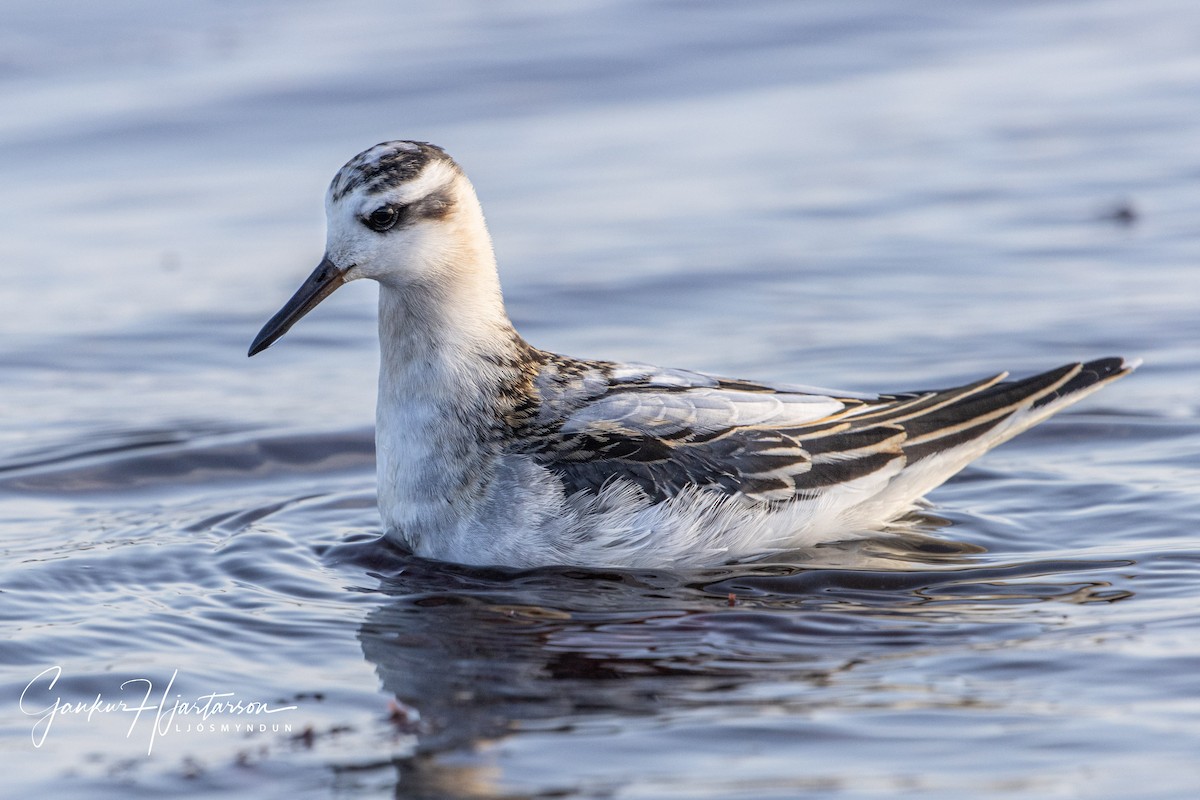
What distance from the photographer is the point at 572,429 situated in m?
7.60

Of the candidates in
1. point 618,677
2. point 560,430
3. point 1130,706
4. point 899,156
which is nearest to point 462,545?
point 560,430

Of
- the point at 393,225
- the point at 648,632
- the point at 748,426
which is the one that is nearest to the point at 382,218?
the point at 393,225

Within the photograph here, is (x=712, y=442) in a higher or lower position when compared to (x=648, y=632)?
higher

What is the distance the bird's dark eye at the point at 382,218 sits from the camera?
7.54m

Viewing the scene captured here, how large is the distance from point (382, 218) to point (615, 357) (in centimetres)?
331

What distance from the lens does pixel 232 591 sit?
287 inches

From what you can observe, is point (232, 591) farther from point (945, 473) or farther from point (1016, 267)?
point (1016, 267)

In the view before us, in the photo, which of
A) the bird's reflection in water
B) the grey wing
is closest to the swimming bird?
the grey wing

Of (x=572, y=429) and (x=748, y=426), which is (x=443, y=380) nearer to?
(x=572, y=429)

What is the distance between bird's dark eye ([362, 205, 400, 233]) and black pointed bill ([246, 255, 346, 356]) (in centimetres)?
25

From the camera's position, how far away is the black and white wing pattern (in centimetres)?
750

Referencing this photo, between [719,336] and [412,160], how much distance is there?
374 centimetres

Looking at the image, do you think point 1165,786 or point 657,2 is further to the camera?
point 657,2

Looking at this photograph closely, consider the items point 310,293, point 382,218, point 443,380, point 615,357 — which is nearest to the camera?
point 382,218
